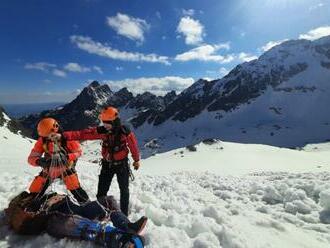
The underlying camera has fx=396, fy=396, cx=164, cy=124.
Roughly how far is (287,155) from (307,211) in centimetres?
6579

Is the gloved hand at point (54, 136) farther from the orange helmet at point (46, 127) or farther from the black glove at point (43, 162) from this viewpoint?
the black glove at point (43, 162)

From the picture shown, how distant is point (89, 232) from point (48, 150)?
2587 millimetres

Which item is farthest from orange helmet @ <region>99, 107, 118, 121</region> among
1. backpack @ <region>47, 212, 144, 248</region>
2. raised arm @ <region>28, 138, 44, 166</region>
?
backpack @ <region>47, 212, 144, 248</region>

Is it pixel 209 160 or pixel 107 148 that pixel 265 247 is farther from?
pixel 209 160

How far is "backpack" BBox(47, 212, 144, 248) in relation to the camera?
7.48m

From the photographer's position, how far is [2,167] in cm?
2217

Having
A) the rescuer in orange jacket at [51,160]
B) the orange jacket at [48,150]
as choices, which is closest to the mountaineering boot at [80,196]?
the rescuer in orange jacket at [51,160]

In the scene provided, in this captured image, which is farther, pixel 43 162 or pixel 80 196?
pixel 80 196

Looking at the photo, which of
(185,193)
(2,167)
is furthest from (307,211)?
(2,167)

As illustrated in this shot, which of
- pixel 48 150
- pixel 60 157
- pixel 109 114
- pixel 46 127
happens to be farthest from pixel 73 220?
pixel 109 114

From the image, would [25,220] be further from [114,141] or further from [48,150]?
[114,141]

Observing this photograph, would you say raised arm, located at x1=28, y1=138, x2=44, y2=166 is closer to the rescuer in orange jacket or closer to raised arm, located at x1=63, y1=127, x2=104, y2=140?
the rescuer in orange jacket

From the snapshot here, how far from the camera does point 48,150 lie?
31.3 feet

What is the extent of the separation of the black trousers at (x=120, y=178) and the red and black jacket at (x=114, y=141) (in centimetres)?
20
